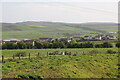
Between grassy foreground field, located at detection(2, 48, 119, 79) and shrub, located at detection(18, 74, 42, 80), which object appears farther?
grassy foreground field, located at detection(2, 48, 119, 79)

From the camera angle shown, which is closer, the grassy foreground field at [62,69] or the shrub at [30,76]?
the shrub at [30,76]

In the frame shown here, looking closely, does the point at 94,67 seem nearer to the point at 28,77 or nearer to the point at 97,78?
the point at 97,78

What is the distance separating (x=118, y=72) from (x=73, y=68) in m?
4.81

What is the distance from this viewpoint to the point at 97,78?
64.8 ft

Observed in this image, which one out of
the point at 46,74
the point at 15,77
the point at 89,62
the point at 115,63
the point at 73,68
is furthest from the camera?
the point at 115,63

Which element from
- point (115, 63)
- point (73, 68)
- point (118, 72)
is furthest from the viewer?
point (115, 63)

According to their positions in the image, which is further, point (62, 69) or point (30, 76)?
point (62, 69)

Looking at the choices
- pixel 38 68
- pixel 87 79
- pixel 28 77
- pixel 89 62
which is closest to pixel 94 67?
pixel 89 62

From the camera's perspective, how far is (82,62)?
23688 millimetres

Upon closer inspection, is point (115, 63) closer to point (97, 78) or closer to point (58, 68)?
point (97, 78)

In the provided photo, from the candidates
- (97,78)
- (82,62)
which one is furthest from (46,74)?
(82,62)

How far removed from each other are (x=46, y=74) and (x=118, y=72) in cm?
834

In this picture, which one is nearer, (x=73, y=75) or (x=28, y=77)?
(x=28, y=77)

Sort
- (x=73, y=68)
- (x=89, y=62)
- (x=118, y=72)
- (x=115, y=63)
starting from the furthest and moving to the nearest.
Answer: (x=115, y=63)
(x=89, y=62)
(x=118, y=72)
(x=73, y=68)
